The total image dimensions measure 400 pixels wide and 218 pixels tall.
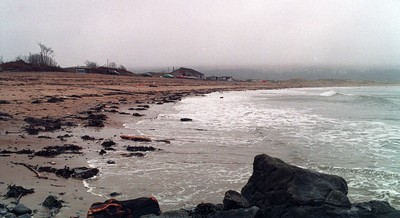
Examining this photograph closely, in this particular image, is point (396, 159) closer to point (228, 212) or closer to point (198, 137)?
point (198, 137)

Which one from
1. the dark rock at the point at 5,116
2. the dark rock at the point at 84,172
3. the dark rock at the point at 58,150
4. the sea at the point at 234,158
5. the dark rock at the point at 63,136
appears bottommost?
the sea at the point at 234,158

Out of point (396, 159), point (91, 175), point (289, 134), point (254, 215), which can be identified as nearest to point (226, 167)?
point (91, 175)

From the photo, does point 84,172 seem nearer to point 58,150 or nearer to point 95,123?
point 58,150

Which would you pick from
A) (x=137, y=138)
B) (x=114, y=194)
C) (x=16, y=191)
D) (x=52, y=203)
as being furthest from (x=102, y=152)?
(x=52, y=203)

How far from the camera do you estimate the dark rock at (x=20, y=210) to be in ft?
16.0

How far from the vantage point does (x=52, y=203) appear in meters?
5.33

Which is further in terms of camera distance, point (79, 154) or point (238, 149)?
point (238, 149)

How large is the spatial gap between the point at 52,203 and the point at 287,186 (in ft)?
11.7

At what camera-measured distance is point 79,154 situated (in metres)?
8.89

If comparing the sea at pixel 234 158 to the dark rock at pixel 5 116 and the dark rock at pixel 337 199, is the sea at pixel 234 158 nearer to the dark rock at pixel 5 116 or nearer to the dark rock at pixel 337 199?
the dark rock at pixel 337 199

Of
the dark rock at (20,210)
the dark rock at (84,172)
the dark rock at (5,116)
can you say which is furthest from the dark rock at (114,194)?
the dark rock at (5,116)

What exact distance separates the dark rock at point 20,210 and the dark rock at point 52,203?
0.34 metres

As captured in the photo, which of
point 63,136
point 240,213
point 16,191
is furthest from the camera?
point 63,136

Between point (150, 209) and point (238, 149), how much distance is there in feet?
18.7
